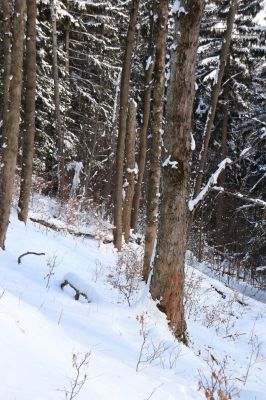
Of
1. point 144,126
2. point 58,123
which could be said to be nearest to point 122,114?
point 144,126

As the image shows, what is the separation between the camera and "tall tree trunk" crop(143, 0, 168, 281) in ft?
27.9

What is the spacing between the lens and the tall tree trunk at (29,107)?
388 inches

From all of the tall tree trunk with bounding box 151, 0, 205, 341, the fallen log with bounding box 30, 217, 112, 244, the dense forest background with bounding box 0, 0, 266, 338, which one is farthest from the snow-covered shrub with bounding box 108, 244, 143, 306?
the dense forest background with bounding box 0, 0, 266, 338

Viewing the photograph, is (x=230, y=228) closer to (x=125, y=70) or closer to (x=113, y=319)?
(x=125, y=70)

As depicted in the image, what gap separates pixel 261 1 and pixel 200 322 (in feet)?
44.9

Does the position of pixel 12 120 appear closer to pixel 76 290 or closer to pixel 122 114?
pixel 76 290

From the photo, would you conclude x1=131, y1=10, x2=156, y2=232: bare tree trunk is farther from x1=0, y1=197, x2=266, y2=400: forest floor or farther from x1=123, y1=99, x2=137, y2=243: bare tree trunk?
x1=0, y1=197, x2=266, y2=400: forest floor

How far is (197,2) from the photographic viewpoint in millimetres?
5039

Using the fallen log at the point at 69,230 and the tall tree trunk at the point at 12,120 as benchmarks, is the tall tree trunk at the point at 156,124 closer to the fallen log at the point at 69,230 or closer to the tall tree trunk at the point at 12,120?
the tall tree trunk at the point at 12,120

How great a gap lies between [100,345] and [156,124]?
5.93 metres

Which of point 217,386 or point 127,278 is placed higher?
point 217,386

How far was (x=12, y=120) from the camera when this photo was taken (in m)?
6.95

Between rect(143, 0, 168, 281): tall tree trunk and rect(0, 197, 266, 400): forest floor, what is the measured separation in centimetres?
104

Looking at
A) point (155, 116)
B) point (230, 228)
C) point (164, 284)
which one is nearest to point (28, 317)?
point (164, 284)
